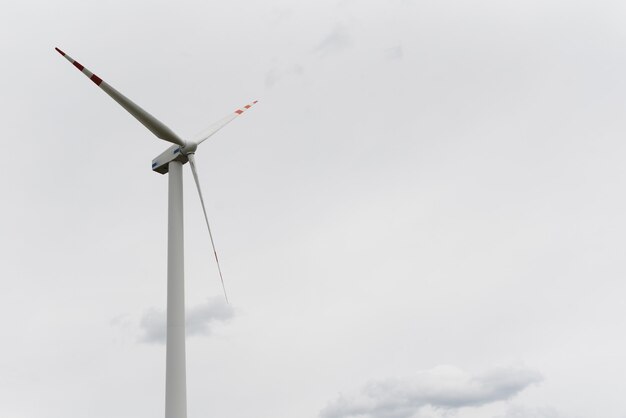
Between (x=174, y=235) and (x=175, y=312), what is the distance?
4.85 m

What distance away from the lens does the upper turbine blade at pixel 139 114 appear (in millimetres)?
37372

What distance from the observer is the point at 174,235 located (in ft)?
120

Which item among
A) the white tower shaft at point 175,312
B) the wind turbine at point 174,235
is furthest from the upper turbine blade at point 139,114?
the white tower shaft at point 175,312

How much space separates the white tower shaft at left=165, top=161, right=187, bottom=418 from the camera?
3312 centimetres

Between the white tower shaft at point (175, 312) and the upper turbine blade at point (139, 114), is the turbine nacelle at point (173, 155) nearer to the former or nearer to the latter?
the upper turbine blade at point (139, 114)

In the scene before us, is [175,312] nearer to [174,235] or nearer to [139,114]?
[174,235]

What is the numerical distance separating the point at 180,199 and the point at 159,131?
16.2 ft

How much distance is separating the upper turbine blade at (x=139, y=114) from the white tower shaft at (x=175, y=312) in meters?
3.27

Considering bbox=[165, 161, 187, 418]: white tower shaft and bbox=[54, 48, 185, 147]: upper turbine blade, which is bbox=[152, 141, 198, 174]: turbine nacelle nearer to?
bbox=[54, 48, 185, 147]: upper turbine blade

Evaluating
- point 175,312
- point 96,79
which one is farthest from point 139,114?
point 175,312

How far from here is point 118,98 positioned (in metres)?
38.3

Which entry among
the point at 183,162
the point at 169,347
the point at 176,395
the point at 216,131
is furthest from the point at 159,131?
the point at 176,395

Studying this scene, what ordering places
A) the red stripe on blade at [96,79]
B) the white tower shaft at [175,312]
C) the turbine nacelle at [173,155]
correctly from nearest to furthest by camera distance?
the white tower shaft at [175,312] < the red stripe on blade at [96,79] < the turbine nacelle at [173,155]

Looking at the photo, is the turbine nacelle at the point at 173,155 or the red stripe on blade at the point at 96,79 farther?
the turbine nacelle at the point at 173,155
